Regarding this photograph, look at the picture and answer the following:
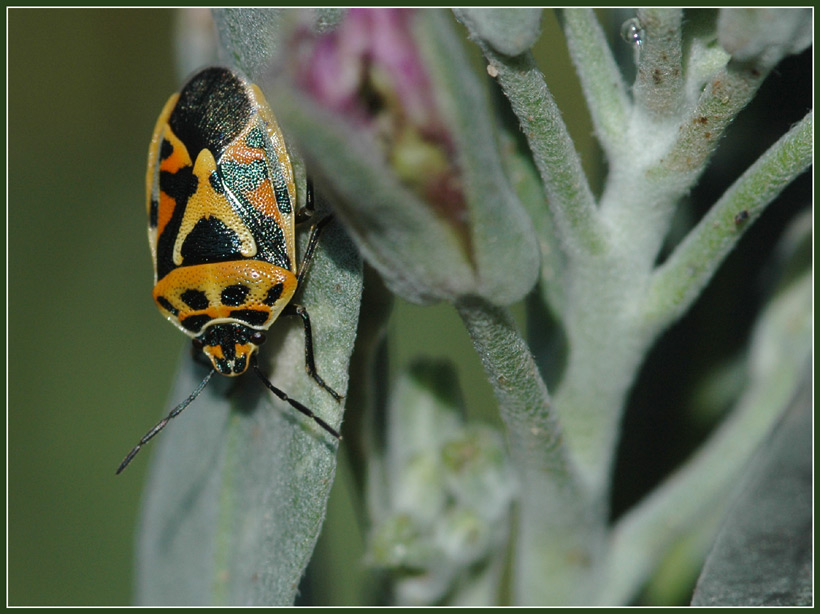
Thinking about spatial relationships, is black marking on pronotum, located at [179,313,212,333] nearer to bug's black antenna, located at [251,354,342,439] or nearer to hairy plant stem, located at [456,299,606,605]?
bug's black antenna, located at [251,354,342,439]

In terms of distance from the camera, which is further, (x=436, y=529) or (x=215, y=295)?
(x=215, y=295)

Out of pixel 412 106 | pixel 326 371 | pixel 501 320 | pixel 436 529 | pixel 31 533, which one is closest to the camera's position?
pixel 412 106

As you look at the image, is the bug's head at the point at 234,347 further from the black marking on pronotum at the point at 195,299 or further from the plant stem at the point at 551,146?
the plant stem at the point at 551,146

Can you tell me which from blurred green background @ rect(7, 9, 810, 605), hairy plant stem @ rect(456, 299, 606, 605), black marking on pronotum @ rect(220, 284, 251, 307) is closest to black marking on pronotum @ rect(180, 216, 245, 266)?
black marking on pronotum @ rect(220, 284, 251, 307)

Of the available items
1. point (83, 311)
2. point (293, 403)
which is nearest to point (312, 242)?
point (293, 403)

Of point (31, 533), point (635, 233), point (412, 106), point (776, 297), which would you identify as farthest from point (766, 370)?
point (31, 533)

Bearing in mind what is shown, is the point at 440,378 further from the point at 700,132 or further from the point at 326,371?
the point at 700,132

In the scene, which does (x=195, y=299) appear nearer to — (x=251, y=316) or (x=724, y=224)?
(x=251, y=316)
